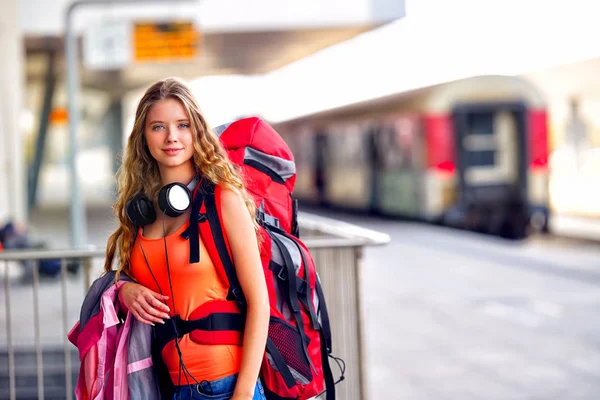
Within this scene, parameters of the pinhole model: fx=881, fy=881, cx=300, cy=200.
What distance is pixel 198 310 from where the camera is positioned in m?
2.37

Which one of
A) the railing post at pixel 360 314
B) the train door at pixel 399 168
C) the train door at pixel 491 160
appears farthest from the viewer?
the train door at pixel 399 168

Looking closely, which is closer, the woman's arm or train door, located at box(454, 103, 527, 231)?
the woman's arm

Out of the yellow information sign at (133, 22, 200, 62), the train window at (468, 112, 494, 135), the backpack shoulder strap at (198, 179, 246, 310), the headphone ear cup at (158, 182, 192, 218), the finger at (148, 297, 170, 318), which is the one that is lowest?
the finger at (148, 297, 170, 318)

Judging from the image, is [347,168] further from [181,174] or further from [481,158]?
[181,174]

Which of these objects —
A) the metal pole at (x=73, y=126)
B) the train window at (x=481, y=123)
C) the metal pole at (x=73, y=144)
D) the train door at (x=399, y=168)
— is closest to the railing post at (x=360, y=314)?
the metal pole at (x=73, y=126)

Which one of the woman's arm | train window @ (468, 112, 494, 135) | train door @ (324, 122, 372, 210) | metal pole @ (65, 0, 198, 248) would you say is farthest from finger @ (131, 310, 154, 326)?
train door @ (324, 122, 372, 210)

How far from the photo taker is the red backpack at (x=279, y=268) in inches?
94.0

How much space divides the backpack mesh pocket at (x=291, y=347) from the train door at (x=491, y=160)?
1489 centimetres

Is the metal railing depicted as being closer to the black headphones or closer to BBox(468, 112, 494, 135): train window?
the black headphones

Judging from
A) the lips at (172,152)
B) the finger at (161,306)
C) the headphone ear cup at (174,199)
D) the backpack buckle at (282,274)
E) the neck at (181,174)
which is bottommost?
the finger at (161,306)

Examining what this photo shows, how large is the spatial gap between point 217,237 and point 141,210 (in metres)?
0.24

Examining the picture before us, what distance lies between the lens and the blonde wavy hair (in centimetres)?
240

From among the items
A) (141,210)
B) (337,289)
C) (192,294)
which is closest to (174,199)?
(141,210)

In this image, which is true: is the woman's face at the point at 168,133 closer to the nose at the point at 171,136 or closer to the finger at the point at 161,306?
the nose at the point at 171,136
